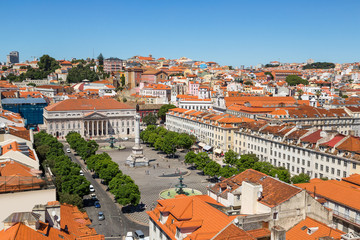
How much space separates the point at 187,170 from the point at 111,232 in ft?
131

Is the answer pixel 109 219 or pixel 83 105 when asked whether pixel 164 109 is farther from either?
pixel 109 219

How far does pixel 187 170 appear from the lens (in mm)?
91438

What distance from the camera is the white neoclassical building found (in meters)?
144

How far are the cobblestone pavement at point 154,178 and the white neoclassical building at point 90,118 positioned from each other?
129 feet

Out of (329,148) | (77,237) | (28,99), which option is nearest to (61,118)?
(28,99)

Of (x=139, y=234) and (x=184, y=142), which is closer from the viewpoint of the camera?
(x=139, y=234)

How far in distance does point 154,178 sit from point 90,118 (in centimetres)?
7108

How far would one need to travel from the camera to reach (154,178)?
84812 millimetres

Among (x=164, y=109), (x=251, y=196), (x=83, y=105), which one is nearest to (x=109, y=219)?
(x=251, y=196)

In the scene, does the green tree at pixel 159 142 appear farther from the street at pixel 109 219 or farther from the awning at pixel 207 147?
the street at pixel 109 219

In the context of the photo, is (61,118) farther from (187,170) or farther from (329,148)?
(329,148)

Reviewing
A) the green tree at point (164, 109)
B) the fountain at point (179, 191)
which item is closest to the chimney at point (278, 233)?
the fountain at point (179, 191)

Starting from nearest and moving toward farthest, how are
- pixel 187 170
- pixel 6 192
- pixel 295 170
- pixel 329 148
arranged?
pixel 6 192 → pixel 329 148 → pixel 295 170 → pixel 187 170

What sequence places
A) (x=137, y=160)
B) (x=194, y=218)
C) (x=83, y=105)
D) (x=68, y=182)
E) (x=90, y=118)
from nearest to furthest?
(x=194, y=218) < (x=68, y=182) < (x=137, y=160) < (x=90, y=118) < (x=83, y=105)
